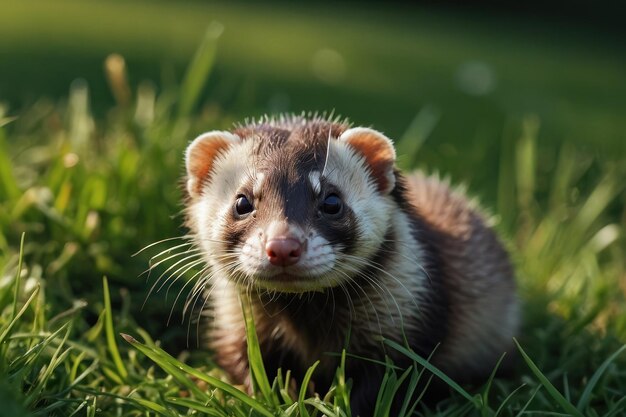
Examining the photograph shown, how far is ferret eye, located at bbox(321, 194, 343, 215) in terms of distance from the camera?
128 inches

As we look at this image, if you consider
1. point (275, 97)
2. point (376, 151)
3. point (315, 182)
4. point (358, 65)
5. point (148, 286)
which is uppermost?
point (376, 151)

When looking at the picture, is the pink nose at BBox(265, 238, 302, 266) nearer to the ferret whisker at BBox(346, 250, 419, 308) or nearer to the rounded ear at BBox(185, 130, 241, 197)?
the ferret whisker at BBox(346, 250, 419, 308)

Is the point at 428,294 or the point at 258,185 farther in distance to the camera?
the point at 428,294

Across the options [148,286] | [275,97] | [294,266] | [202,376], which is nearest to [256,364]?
[202,376]

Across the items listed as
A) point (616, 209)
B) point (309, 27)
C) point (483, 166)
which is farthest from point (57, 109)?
point (309, 27)

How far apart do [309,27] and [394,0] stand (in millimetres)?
3951

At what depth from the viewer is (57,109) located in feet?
Answer: 22.2

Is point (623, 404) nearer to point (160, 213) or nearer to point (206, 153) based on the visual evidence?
point (206, 153)

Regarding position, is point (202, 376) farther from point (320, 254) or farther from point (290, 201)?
point (290, 201)

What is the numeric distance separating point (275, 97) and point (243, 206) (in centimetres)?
354

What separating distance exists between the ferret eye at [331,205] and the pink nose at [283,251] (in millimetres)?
327

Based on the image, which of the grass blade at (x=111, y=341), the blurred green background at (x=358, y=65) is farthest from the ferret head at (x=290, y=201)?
the blurred green background at (x=358, y=65)

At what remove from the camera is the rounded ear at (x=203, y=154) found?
3.54 meters

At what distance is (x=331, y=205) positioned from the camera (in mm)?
3252
